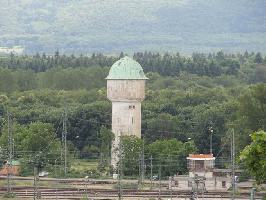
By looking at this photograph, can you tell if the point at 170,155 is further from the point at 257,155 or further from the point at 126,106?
the point at 257,155

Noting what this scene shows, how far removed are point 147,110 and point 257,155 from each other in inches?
2013

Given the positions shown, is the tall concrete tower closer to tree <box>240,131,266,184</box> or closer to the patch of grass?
the patch of grass

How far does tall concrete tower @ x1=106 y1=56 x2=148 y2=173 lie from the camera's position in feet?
229

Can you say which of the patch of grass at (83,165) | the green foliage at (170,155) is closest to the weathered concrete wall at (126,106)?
the patch of grass at (83,165)

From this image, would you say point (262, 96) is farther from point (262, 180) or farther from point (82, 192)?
point (262, 180)

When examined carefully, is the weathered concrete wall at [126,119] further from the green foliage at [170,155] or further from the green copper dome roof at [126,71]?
the green foliage at [170,155]

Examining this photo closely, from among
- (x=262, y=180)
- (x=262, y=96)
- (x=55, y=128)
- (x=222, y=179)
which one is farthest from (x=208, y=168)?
(x=262, y=180)

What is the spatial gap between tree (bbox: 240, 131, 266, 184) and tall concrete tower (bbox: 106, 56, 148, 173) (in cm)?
3650

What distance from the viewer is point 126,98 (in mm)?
70688

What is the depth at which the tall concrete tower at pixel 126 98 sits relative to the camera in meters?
69.9

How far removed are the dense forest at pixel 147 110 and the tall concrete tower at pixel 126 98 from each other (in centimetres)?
108

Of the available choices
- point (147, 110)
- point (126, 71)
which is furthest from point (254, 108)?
point (147, 110)

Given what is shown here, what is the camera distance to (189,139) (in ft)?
231

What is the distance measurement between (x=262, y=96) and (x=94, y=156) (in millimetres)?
9765
